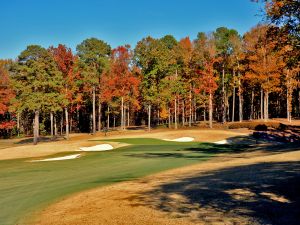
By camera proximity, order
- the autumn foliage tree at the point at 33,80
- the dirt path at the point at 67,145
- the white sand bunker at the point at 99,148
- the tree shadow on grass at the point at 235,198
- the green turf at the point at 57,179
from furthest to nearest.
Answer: the autumn foliage tree at the point at 33,80, the white sand bunker at the point at 99,148, the dirt path at the point at 67,145, the green turf at the point at 57,179, the tree shadow on grass at the point at 235,198

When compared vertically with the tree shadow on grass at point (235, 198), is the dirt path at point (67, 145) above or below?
below

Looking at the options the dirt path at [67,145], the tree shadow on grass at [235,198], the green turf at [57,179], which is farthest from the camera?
the dirt path at [67,145]

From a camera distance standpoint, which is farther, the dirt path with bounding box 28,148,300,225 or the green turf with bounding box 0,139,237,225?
the green turf with bounding box 0,139,237,225

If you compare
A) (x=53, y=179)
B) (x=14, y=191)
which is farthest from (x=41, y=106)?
(x=14, y=191)

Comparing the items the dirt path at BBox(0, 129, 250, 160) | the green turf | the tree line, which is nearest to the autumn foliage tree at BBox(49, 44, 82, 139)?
the tree line

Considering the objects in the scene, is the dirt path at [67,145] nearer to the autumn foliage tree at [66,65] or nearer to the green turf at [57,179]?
the green turf at [57,179]

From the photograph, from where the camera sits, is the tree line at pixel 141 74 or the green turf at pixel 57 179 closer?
the green turf at pixel 57 179

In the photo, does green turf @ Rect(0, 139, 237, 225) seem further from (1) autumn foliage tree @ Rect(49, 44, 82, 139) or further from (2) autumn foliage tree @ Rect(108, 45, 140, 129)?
(2) autumn foliage tree @ Rect(108, 45, 140, 129)

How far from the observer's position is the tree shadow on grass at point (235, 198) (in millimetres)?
9477

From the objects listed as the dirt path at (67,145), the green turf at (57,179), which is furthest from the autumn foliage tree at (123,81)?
the green turf at (57,179)

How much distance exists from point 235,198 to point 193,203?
1.37 meters

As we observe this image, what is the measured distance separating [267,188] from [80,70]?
167 feet

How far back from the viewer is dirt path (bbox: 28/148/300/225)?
9711 mm

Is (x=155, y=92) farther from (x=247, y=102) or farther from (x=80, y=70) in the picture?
(x=247, y=102)
